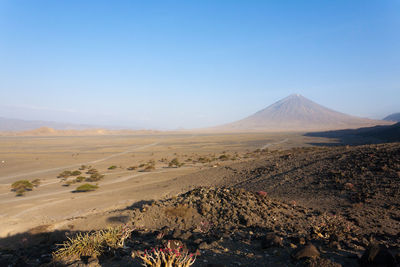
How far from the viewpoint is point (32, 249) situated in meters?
6.62

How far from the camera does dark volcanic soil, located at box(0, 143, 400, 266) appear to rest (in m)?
4.58

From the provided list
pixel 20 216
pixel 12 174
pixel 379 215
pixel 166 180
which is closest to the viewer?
pixel 379 215

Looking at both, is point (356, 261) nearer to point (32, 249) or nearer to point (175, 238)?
point (175, 238)

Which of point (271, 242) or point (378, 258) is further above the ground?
point (378, 258)

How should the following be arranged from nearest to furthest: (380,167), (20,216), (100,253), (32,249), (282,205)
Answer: (100,253) → (32,249) → (282,205) → (20,216) → (380,167)

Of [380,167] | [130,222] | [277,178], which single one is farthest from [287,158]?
[130,222]

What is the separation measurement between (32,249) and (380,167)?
14850 mm

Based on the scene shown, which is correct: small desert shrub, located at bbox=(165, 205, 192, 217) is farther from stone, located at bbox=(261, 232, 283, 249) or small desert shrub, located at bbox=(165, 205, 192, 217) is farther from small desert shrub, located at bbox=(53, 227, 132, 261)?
stone, located at bbox=(261, 232, 283, 249)

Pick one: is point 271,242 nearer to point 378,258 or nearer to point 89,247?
point 378,258

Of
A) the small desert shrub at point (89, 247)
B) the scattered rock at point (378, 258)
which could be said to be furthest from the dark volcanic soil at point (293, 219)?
the small desert shrub at point (89, 247)

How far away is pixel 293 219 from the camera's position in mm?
7570

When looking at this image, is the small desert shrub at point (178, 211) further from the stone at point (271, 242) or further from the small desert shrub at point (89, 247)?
the stone at point (271, 242)

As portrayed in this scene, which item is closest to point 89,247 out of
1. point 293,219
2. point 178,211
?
point 178,211

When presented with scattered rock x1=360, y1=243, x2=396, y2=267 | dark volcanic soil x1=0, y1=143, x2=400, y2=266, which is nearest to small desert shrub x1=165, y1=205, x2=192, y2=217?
dark volcanic soil x1=0, y1=143, x2=400, y2=266
